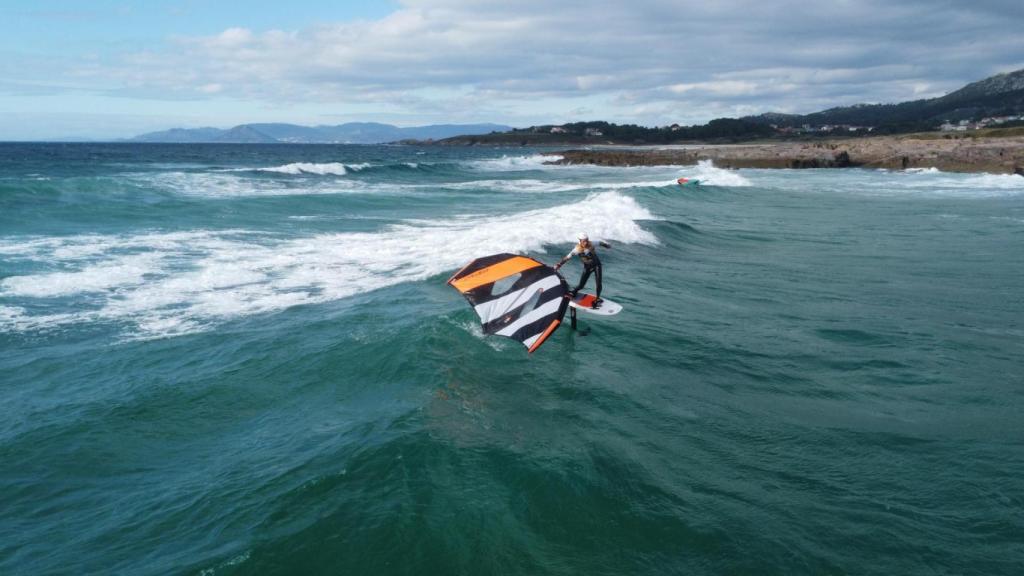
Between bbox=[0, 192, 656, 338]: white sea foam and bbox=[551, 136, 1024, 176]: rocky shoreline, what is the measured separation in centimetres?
4355

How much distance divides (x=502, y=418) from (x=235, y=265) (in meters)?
12.4

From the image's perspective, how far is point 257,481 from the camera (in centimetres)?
759

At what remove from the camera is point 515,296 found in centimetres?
1169

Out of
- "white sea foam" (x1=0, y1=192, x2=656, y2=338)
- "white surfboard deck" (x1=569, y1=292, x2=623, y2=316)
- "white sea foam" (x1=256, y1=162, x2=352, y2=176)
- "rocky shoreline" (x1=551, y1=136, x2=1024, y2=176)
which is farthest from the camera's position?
"white sea foam" (x1=256, y1=162, x2=352, y2=176)

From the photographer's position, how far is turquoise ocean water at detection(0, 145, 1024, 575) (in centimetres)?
648

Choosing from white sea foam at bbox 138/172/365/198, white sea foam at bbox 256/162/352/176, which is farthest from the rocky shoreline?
white sea foam at bbox 138/172/365/198

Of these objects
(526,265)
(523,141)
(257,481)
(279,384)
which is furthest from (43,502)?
(523,141)

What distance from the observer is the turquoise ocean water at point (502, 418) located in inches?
255

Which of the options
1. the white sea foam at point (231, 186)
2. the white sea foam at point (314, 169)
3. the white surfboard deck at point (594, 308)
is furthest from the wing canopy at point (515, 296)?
the white sea foam at point (314, 169)

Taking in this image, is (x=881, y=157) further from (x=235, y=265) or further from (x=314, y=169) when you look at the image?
(x=235, y=265)

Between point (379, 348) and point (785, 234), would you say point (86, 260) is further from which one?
point (785, 234)

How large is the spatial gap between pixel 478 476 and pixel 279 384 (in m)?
4.48

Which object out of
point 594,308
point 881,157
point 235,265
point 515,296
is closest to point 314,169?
point 235,265

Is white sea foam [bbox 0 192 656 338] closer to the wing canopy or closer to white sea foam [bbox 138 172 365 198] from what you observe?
the wing canopy
